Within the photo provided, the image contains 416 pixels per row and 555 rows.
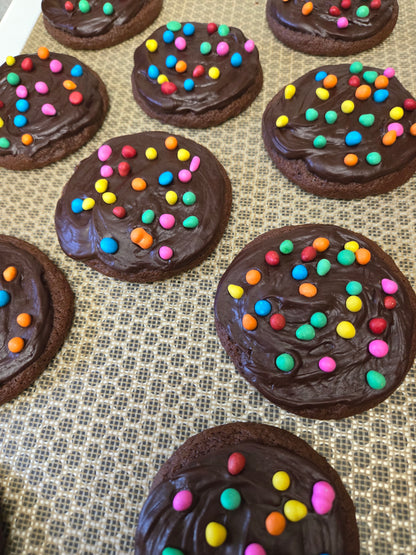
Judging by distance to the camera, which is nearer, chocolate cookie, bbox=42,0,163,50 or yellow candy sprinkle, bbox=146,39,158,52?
yellow candy sprinkle, bbox=146,39,158,52

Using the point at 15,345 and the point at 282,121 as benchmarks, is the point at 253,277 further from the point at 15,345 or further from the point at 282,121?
the point at 15,345

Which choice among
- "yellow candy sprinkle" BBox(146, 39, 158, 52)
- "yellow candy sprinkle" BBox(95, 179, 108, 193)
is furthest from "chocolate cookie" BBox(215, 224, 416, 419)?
"yellow candy sprinkle" BBox(146, 39, 158, 52)

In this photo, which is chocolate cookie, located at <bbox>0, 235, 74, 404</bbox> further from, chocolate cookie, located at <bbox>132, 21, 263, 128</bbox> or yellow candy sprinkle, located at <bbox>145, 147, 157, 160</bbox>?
chocolate cookie, located at <bbox>132, 21, 263, 128</bbox>

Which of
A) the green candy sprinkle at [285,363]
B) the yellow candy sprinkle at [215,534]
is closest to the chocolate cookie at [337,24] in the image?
the green candy sprinkle at [285,363]

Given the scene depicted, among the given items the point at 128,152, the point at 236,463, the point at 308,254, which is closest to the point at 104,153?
the point at 128,152

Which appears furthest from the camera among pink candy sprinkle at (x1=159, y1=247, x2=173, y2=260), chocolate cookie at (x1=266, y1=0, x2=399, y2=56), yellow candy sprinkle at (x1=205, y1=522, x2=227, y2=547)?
chocolate cookie at (x1=266, y1=0, x2=399, y2=56)

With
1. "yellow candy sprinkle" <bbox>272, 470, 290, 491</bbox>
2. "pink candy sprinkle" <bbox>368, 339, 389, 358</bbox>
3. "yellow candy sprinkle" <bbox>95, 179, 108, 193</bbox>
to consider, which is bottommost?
"yellow candy sprinkle" <bbox>272, 470, 290, 491</bbox>

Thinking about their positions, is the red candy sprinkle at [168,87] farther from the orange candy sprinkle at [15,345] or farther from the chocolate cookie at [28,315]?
the orange candy sprinkle at [15,345]
